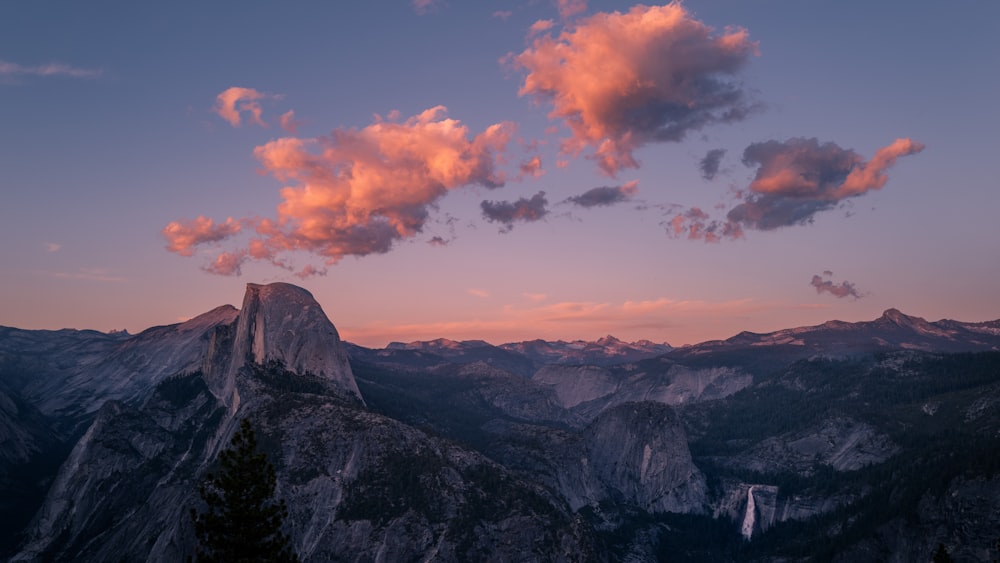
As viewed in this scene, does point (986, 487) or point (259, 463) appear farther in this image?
point (986, 487)

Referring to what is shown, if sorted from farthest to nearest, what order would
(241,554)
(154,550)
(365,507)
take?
1. (365,507)
2. (154,550)
3. (241,554)

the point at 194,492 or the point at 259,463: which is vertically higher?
the point at 259,463

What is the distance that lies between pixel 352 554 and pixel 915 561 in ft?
520

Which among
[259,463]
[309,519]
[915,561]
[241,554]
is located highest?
[259,463]

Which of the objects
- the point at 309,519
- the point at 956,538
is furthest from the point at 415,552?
the point at 956,538

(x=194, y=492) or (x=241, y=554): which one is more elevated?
(x=241, y=554)

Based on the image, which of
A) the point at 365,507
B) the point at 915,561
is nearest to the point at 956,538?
the point at 915,561

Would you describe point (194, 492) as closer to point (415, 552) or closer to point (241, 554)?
point (415, 552)

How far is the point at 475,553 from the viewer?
196 metres

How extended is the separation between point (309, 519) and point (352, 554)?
1712 cm

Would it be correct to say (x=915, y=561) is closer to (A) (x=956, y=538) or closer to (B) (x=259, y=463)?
(A) (x=956, y=538)

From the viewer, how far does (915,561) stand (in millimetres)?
199875

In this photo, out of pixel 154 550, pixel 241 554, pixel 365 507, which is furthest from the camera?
pixel 365 507

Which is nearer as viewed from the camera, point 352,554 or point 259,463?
point 259,463
